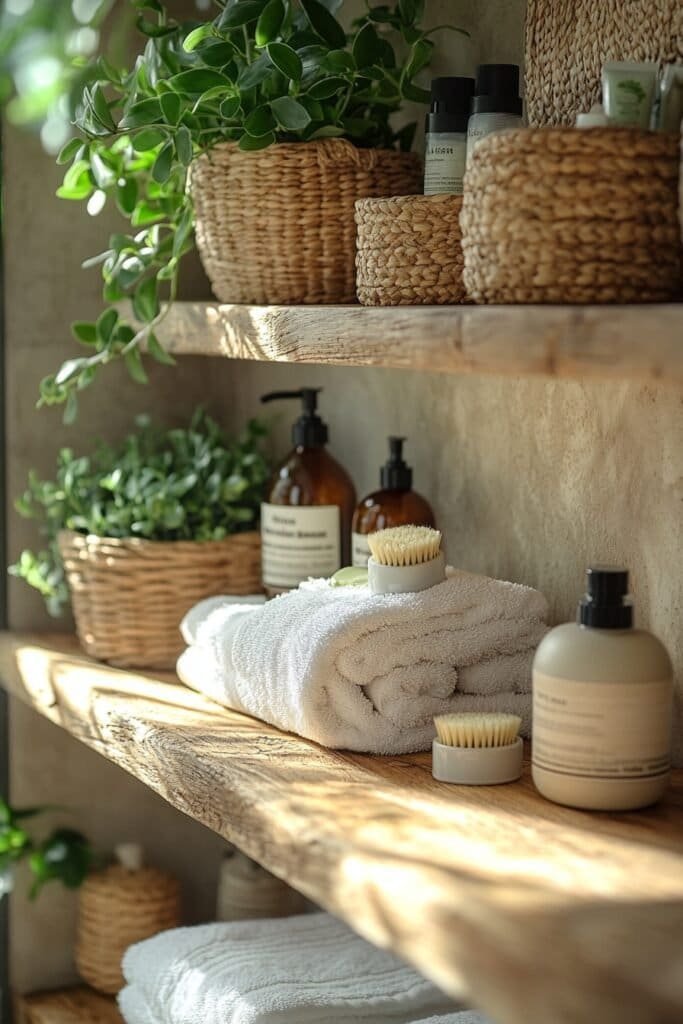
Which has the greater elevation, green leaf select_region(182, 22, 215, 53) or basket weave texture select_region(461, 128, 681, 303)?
green leaf select_region(182, 22, 215, 53)

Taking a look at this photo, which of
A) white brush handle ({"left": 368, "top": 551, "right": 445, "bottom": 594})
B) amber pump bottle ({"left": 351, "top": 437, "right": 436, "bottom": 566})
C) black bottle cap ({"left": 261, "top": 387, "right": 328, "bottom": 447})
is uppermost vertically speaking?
black bottle cap ({"left": 261, "top": 387, "right": 328, "bottom": 447})

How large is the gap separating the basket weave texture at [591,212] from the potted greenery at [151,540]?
59cm

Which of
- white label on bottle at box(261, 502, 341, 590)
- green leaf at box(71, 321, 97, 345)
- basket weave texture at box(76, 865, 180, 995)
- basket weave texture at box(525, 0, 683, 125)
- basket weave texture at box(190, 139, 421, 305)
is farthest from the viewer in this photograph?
basket weave texture at box(76, 865, 180, 995)

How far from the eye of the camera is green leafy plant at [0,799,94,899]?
4.91 feet

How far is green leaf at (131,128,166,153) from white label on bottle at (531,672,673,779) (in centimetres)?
53

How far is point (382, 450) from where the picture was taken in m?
1.33

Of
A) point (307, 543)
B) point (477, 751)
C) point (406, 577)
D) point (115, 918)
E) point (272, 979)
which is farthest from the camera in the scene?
point (115, 918)

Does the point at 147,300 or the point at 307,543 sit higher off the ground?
the point at 147,300

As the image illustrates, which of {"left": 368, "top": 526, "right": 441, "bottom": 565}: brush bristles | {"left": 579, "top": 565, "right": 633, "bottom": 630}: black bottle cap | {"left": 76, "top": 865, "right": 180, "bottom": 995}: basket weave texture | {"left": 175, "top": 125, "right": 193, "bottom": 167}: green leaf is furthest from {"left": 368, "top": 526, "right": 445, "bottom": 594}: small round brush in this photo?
{"left": 76, "top": 865, "right": 180, "bottom": 995}: basket weave texture

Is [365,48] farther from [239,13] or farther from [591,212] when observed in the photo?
[591,212]

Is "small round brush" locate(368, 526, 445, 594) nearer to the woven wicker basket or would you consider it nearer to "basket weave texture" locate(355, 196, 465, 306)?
"basket weave texture" locate(355, 196, 465, 306)

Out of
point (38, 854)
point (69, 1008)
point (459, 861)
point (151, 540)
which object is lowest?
point (69, 1008)

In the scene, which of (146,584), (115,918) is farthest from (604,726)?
(115,918)

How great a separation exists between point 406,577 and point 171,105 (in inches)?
15.3
